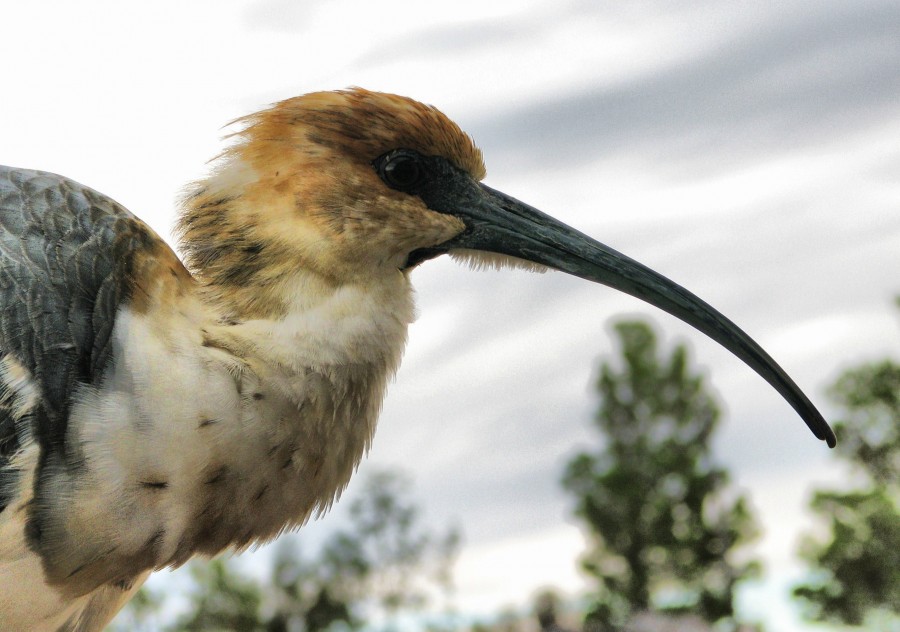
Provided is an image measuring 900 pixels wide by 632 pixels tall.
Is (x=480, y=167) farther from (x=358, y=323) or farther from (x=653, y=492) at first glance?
(x=653, y=492)

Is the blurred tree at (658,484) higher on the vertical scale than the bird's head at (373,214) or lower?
lower

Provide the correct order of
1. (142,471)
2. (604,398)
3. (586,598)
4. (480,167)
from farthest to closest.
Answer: (604,398), (586,598), (480,167), (142,471)

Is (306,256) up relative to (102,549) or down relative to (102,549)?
up

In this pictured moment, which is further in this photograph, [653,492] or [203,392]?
[653,492]

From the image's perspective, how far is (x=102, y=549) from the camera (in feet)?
13.8

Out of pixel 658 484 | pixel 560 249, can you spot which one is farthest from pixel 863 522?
pixel 560 249

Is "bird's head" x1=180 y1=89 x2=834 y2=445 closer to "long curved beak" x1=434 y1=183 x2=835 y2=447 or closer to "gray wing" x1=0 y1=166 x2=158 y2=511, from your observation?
"long curved beak" x1=434 y1=183 x2=835 y2=447

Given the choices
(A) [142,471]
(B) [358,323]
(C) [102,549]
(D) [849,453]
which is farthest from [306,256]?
(D) [849,453]

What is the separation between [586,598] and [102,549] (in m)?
35.1

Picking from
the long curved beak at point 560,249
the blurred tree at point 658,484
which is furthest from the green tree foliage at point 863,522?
the long curved beak at point 560,249

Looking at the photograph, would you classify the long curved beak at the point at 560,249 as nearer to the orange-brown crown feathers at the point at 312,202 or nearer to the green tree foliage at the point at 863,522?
the orange-brown crown feathers at the point at 312,202

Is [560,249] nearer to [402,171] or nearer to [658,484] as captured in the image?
[402,171]

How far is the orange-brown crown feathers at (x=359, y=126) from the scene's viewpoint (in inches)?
184

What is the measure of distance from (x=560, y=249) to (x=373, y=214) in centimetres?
98
